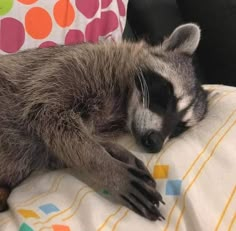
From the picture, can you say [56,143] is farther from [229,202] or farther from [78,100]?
[229,202]

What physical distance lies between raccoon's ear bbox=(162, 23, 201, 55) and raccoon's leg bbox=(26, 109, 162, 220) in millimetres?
534

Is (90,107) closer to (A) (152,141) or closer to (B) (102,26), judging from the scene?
(A) (152,141)

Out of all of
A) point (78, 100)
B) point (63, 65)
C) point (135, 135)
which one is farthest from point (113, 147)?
point (63, 65)

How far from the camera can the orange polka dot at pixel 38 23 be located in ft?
6.77

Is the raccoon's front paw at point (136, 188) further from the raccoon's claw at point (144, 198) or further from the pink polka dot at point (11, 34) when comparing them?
the pink polka dot at point (11, 34)

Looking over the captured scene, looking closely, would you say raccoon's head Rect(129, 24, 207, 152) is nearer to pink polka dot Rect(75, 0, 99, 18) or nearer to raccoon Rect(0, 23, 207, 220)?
raccoon Rect(0, 23, 207, 220)

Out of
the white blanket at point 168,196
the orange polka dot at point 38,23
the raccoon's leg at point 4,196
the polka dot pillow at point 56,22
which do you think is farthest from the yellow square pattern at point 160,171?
the orange polka dot at point 38,23

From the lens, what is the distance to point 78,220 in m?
1.27

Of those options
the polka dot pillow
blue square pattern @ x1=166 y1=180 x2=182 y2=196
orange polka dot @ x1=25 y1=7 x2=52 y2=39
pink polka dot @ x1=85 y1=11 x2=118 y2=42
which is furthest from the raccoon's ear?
blue square pattern @ x1=166 y1=180 x2=182 y2=196

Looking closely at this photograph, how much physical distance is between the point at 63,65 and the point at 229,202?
0.76 meters

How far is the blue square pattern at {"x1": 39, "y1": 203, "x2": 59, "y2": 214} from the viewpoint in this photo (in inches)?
51.0

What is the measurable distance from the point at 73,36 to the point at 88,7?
0.15 metres

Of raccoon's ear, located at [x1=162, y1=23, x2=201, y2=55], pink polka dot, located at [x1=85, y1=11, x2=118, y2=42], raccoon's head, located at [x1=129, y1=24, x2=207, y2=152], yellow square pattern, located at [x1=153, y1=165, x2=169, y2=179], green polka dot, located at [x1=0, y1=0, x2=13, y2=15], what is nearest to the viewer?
yellow square pattern, located at [x1=153, y1=165, x2=169, y2=179]

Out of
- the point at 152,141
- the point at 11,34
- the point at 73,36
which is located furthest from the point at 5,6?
the point at 152,141
